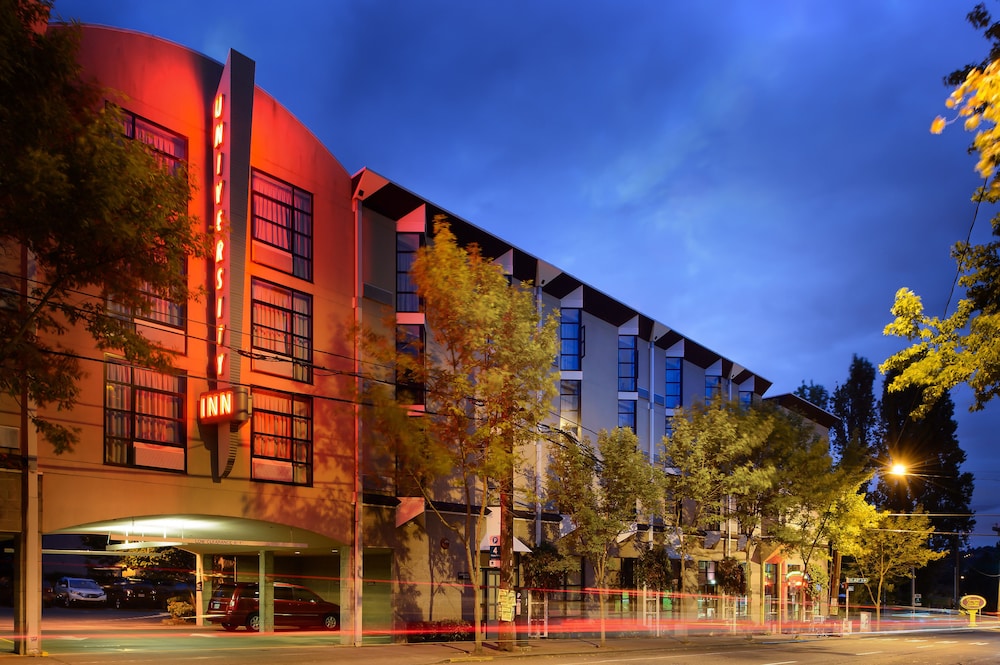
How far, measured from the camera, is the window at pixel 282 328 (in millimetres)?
26922

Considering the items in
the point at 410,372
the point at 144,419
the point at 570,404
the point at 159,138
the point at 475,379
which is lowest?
the point at 144,419

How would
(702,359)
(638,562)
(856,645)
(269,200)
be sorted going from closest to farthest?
(269,200), (856,645), (638,562), (702,359)

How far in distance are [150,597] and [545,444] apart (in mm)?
20243

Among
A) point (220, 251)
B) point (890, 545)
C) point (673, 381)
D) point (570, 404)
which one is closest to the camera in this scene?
point (220, 251)

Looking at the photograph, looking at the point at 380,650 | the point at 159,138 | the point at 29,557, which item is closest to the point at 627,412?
the point at 380,650

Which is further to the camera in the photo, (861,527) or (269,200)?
(861,527)

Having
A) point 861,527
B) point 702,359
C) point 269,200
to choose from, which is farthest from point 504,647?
point 861,527

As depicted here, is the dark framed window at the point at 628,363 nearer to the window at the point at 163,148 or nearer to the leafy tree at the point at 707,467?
the leafy tree at the point at 707,467

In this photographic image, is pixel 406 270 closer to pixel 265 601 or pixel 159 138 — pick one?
pixel 159 138

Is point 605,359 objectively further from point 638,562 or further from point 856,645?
point 856,645

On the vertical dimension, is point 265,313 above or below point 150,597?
above

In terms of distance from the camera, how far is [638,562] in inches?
1615

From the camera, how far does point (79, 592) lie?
131 ft

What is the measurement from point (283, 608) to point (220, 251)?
41.8ft
